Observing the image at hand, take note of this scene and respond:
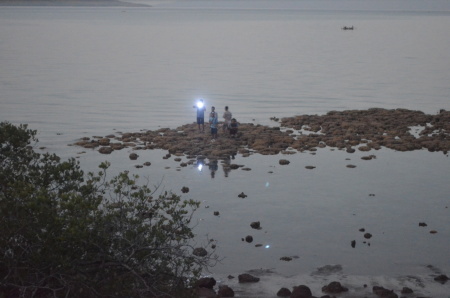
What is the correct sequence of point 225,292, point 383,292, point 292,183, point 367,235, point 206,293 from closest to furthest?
point 206,293
point 225,292
point 383,292
point 367,235
point 292,183

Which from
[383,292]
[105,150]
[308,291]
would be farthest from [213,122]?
[383,292]

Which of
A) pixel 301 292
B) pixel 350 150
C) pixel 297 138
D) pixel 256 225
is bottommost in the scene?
pixel 301 292

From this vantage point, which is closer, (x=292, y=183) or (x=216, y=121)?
(x=292, y=183)

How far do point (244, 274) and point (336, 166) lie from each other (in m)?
22.7

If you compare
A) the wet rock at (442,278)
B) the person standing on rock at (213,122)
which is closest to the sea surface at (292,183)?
→ the wet rock at (442,278)

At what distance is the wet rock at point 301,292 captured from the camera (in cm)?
2626

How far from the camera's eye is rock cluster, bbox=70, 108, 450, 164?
178 feet

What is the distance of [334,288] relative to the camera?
89.9 ft

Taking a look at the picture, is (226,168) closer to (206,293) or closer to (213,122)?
(213,122)

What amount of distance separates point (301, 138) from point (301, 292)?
3241 cm

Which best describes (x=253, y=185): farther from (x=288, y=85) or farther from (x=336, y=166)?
(x=288, y=85)

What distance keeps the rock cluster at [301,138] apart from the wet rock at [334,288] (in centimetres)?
2266

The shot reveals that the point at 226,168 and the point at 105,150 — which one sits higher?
the point at 105,150

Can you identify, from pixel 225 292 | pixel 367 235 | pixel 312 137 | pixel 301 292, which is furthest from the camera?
pixel 312 137
